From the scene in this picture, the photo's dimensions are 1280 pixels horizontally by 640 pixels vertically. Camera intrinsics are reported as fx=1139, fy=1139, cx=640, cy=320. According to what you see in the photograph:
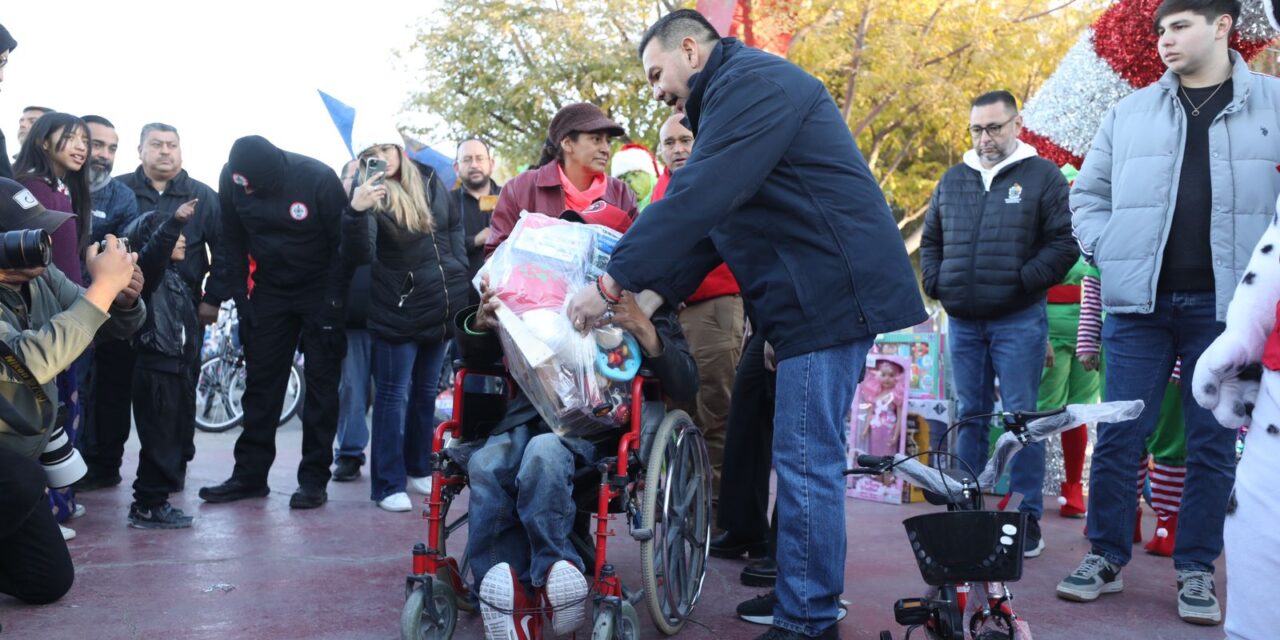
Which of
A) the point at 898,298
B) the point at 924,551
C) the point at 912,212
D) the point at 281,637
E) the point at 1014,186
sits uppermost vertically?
the point at 912,212

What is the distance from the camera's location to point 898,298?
3479 millimetres

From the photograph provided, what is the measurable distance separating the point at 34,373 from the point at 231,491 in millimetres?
2515

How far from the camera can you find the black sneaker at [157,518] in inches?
214

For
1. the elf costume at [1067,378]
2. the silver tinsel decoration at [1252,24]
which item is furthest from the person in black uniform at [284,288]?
Answer: the silver tinsel decoration at [1252,24]

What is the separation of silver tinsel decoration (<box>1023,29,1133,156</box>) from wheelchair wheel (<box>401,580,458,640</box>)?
4482 mm

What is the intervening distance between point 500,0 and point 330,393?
1208 centimetres

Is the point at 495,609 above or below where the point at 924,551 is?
below

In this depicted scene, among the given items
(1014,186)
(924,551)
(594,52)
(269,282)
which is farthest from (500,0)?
(924,551)

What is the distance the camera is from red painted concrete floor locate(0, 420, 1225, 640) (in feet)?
12.8

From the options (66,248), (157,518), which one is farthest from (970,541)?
(157,518)

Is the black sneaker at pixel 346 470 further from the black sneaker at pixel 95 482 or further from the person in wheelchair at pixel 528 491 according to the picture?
the person in wheelchair at pixel 528 491

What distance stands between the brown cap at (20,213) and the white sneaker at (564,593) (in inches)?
87.4

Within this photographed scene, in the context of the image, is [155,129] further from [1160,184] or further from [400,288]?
[1160,184]

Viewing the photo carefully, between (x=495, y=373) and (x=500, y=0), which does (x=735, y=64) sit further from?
(x=500, y=0)
